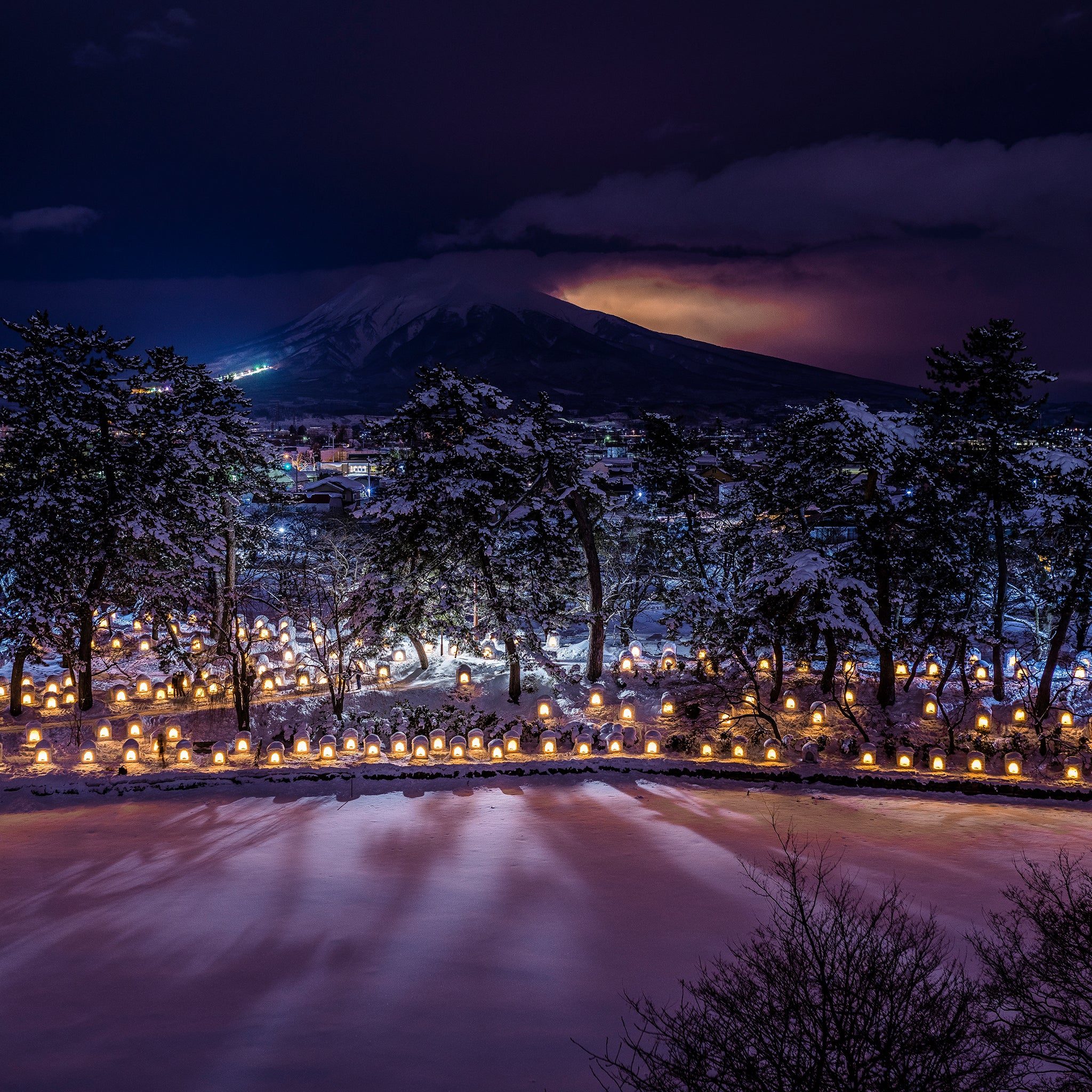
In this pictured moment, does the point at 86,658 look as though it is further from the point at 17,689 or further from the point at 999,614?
the point at 999,614

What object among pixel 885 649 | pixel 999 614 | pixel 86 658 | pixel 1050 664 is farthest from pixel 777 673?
pixel 86 658

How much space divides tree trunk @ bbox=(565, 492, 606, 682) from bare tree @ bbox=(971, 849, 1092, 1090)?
10.3m

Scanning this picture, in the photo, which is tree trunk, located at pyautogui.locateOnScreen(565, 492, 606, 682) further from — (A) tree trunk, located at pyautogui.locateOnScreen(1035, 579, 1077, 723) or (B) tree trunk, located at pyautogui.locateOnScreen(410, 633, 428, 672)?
(A) tree trunk, located at pyautogui.locateOnScreen(1035, 579, 1077, 723)

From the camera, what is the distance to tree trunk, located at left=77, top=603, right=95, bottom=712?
1431 cm

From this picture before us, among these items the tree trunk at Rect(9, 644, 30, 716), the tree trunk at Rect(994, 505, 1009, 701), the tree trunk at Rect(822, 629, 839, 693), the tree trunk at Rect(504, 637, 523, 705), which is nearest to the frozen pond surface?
the tree trunk at Rect(822, 629, 839, 693)

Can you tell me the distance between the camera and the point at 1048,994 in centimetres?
430

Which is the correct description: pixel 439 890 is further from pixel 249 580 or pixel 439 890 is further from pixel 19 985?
pixel 249 580

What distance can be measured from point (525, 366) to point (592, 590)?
15060 centimetres

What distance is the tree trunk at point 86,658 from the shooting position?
1431 cm

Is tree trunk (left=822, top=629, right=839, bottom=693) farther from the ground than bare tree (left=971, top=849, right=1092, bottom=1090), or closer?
farther from the ground

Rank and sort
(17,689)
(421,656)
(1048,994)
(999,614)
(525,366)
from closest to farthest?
(1048,994) < (17,689) < (999,614) < (421,656) < (525,366)

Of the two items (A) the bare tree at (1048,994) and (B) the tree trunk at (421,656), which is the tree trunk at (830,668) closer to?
(A) the bare tree at (1048,994)

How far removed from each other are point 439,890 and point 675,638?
11.9m

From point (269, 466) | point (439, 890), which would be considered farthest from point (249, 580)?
point (439, 890)
